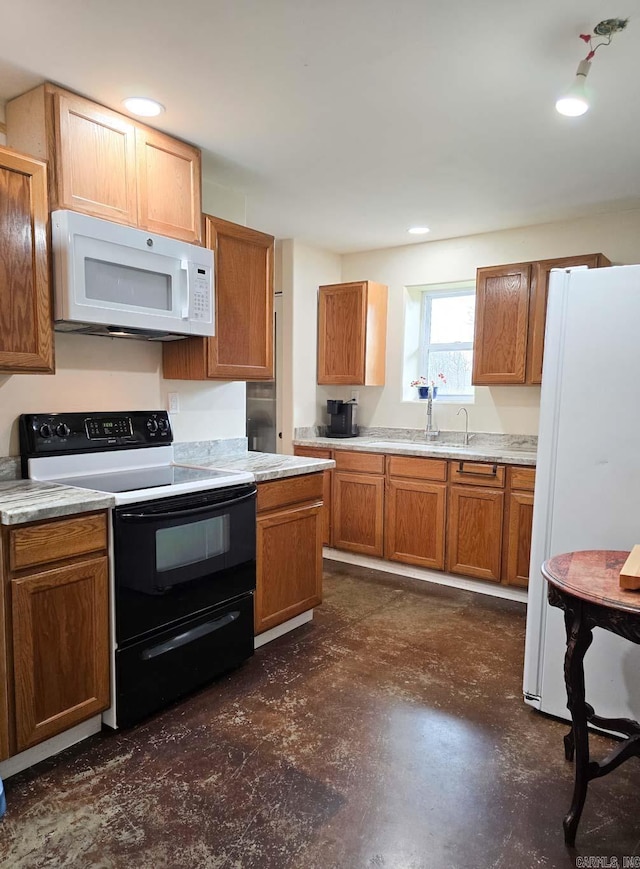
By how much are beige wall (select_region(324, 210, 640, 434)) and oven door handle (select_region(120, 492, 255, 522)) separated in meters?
2.24

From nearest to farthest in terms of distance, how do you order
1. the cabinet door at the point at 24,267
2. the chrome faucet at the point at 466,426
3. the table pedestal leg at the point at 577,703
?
the table pedestal leg at the point at 577,703
the cabinet door at the point at 24,267
the chrome faucet at the point at 466,426

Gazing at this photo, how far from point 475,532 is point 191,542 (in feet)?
6.62

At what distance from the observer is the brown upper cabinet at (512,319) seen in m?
3.44

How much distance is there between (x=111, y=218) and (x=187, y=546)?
141 cm

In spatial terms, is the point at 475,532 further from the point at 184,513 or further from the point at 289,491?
the point at 184,513

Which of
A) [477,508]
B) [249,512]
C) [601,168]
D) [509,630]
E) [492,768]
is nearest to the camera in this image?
[492,768]

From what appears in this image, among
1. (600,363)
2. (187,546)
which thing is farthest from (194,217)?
(600,363)

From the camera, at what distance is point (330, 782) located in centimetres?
180

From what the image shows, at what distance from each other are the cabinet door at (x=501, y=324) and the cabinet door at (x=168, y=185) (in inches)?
78.1

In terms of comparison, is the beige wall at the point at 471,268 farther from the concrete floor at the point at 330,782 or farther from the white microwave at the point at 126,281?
the white microwave at the point at 126,281

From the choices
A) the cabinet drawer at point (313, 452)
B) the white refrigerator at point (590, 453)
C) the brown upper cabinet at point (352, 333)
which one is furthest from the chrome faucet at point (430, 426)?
the white refrigerator at point (590, 453)

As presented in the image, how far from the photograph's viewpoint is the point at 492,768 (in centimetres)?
188

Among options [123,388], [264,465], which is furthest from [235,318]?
[264,465]

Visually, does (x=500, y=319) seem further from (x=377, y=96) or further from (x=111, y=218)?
(x=111, y=218)
